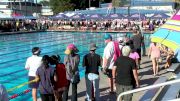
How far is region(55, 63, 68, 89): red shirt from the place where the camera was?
7.24 metres

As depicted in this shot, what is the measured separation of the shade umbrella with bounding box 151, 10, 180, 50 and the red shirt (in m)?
2.35

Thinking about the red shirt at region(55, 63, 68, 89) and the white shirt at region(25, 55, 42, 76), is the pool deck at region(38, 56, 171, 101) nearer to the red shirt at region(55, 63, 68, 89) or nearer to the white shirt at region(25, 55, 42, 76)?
the white shirt at region(25, 55, 42, 76)

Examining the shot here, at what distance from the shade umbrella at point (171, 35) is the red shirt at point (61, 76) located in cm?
235

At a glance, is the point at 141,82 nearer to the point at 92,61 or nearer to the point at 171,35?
the point at 92,61

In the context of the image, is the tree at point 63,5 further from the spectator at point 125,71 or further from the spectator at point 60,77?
the spectator at point 125,71

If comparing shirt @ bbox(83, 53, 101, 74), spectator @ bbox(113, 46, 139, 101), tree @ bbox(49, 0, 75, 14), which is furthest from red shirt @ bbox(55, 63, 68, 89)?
tree @ bbox(49, 0, 75, 14)

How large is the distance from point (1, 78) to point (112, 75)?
6.64 meters

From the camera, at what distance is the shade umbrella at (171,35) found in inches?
182

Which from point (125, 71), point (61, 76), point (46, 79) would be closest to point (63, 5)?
point (61, 76)

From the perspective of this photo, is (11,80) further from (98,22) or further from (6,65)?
(98,22)

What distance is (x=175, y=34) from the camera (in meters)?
4.82

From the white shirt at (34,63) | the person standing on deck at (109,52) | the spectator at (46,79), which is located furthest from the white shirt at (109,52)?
the spectator at (46,79)

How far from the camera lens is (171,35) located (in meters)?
4.91

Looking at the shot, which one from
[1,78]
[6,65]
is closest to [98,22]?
[6,65]
